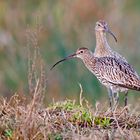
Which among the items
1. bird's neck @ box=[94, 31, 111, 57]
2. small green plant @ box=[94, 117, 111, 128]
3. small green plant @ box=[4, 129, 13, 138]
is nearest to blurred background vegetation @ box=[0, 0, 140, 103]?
bird's neck @ box=[94, 31, 111, 57]

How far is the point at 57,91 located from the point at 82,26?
235 cm

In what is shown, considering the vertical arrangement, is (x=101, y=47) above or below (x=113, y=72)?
above

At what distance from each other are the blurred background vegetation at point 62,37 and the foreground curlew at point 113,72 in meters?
3.08

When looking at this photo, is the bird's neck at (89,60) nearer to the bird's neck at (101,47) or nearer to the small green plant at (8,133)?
the bird's neck at (101,47)

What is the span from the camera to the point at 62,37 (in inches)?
652

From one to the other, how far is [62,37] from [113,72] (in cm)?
643

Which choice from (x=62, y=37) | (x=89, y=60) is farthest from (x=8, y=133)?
(x=62, y=37)

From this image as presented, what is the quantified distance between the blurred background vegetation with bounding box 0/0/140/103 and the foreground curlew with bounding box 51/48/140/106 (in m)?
3.08

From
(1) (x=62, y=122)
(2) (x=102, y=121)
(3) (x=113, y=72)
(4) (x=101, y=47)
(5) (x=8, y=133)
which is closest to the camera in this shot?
(5) (x=8, y=133)

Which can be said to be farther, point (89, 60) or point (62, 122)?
point (89, 60)

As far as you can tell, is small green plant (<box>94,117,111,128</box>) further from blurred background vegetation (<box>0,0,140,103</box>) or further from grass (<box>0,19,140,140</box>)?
blurred background vegetation (<box>0,0,140,103</box>)

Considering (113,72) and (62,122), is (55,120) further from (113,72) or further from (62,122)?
(113,72)

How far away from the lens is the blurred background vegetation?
588 inches

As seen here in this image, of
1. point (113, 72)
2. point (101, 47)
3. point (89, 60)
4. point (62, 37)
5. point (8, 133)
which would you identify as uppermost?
point (62, 37)
